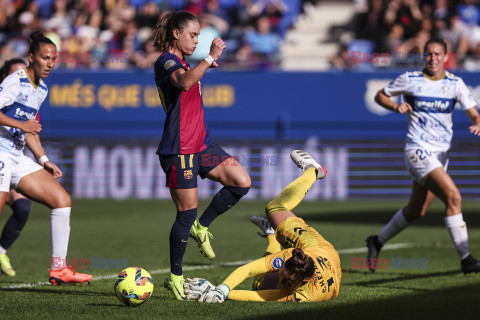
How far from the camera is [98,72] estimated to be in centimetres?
1891

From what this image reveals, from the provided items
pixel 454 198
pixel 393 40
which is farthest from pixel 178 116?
pixel 393 40

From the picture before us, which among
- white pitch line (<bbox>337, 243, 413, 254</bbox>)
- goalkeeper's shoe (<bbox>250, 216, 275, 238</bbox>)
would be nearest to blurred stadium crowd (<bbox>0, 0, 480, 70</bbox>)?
white pitch line (<bbox>337, 243, 413, 254</bbox>)

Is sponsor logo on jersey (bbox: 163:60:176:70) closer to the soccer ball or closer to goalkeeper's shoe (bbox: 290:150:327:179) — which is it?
the soccer ball

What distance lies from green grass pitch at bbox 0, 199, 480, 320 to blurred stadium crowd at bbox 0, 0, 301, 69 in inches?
158

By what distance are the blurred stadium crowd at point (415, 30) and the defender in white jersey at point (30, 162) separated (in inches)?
471

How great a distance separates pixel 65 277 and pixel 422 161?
364 centimetres

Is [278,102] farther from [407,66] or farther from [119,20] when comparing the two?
[119,20]

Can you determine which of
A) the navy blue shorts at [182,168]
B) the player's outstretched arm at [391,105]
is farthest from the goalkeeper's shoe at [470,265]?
the navy blue shorts at [182,168]

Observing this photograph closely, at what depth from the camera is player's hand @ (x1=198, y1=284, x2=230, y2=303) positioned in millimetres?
6230

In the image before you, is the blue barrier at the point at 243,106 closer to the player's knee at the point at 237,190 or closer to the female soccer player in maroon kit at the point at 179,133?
the player's knee at the point at 237,190

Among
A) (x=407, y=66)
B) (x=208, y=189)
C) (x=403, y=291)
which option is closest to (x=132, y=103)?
(x=208, y=189)

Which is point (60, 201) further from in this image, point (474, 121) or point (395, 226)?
point (474, 121)

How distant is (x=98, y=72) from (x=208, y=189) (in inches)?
146

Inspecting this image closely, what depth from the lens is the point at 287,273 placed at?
604 centimetres
